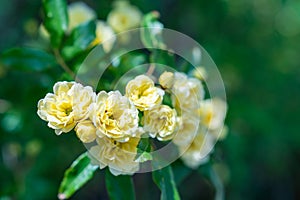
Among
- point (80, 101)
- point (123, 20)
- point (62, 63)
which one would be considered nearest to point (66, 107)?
point (80, 101)

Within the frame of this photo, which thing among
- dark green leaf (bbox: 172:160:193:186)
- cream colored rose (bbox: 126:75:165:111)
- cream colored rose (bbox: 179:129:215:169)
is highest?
cream colored rose (bbox: 126:75:165:111)

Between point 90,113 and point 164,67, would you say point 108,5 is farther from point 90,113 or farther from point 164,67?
point 90,113

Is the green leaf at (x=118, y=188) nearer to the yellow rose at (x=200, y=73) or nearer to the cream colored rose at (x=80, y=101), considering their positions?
the cream colored rose at (x=80, y=101)

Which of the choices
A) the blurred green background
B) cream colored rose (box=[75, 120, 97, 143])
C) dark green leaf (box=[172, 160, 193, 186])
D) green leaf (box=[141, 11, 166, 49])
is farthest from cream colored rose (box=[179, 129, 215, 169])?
the blurred green background

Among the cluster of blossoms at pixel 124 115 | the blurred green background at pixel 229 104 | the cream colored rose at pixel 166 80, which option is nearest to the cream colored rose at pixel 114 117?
the cluster of blossoms at pixel 124 115

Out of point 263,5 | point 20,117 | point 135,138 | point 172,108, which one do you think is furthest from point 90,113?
point 263,5

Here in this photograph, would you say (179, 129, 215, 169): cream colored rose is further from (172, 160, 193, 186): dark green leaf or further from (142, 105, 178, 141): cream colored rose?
(142, 105, 178, 141): cream colored rose
